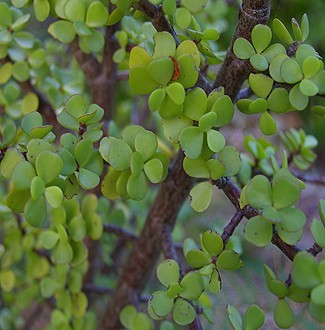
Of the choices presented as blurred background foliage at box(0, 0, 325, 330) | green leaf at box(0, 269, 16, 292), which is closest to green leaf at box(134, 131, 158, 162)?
blurred background foliage at box(0, 0, 325, 330)

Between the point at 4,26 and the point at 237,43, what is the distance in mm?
260

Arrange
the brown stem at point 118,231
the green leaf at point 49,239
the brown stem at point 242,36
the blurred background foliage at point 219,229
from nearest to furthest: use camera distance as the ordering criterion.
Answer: the brown stem at point 242,36
the green leaf at point 49,239
the brown stem at point 118,231
the blurred background foliage at point 219,229

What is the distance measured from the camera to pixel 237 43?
13.4 inches

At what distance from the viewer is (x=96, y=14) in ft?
1.40

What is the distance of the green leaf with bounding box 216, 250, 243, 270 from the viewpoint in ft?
1.05

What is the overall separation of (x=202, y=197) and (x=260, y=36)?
4.7 inches

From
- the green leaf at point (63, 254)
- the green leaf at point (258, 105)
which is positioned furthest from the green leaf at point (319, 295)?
the green leaf at point (63, 254)

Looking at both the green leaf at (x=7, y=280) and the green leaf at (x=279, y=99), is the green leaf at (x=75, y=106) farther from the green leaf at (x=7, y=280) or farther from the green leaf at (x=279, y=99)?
the green leaf at (x=7, y=280)

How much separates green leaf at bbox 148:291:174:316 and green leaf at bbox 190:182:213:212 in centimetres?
6

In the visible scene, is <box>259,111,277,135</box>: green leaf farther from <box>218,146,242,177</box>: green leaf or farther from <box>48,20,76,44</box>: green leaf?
<box>48,20,76,44</box>: green leaf

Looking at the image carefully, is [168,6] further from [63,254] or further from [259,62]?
[63,254]

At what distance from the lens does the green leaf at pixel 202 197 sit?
13.3 inches

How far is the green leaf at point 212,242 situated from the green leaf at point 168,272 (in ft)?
0.12

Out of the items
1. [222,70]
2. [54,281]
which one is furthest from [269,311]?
[222,70]
